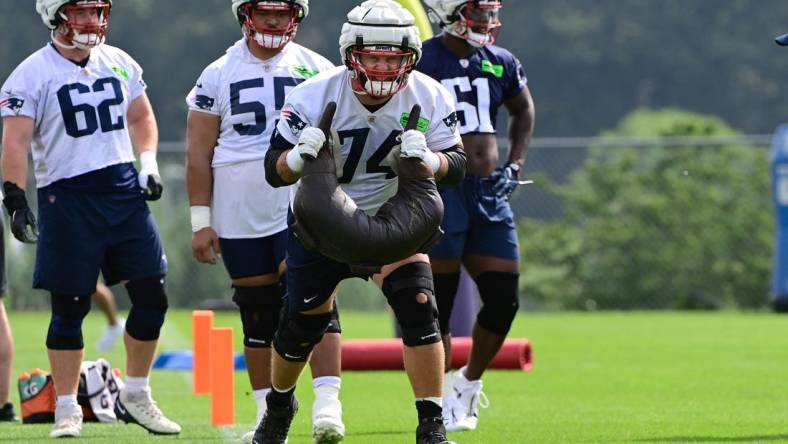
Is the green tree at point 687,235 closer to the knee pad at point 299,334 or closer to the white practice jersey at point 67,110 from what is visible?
the white practice jersey at point 67,110

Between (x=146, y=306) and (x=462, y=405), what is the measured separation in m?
1.60

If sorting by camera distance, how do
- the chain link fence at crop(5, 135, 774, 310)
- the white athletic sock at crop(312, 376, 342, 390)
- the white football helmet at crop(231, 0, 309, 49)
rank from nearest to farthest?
1. the white athletic sock at crop(312, 376, 342, 390)
2. the white football helmet at crop(231, 0, 309, 49)
3. the chain link fence at crop(5, 135, 774, 310)

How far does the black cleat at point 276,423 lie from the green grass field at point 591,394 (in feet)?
2.52

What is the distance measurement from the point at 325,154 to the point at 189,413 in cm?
341

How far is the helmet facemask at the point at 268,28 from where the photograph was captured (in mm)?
7617

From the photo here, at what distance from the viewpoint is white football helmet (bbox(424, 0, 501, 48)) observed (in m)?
8.37

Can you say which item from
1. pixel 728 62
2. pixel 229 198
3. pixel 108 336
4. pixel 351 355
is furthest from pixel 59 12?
pixel 728 62

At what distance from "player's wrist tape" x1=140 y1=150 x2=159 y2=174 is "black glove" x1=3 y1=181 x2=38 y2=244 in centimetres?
58

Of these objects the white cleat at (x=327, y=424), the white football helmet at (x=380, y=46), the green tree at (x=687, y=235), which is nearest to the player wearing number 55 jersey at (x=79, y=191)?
the white cleat at (x=327, y=424)

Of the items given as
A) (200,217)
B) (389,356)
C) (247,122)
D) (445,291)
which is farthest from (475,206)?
(389,356)

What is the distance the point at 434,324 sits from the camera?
658 centimetres

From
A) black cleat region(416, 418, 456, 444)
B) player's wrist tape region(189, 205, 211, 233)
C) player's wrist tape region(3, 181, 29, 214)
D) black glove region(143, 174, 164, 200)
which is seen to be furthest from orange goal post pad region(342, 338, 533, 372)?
black cleat region(416, 418, 456, 444)

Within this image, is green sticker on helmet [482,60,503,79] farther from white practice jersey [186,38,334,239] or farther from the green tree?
the green tree

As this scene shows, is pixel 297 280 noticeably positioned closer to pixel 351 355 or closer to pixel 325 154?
pixel 325 154
